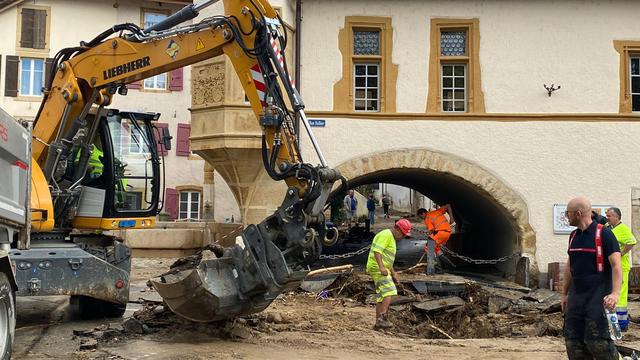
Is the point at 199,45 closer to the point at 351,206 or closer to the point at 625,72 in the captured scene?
the point at 625,72

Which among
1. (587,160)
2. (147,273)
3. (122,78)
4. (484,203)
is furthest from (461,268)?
(122,78)

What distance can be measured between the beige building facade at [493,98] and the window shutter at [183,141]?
36.6 feet

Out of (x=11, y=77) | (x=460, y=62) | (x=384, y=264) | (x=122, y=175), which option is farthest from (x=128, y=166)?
(x=11, y=77)

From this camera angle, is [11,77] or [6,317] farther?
[11,77]

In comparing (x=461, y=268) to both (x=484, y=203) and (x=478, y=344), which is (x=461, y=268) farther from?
(x=478, y=344)

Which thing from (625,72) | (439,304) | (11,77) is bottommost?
(439,304)

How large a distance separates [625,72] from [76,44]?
59.5ft

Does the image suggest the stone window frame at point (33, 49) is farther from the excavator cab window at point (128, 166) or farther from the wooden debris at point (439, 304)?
the wooden debris at point (439, 304)

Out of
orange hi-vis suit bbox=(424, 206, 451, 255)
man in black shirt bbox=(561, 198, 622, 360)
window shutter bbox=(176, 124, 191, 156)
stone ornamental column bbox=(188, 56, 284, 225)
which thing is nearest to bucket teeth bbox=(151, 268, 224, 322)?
man in black shirt bbox=(561, 198, 622, 360)

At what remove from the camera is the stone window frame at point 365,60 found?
1404 centimetres

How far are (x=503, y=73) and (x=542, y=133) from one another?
1487 mm

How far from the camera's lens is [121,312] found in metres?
9.49

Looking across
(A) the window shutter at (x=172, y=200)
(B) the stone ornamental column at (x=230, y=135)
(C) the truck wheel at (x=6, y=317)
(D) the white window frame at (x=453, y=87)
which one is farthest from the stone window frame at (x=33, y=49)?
(C) the truck wheel at (x=6, y=317)

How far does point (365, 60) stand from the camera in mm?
14336
